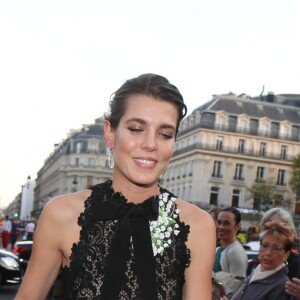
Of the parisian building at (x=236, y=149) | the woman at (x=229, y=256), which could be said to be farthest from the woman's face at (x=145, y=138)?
the parisian building at (x=236, y=149)

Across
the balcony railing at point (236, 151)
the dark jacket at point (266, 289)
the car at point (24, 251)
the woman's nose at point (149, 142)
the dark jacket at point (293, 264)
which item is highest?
the balcony railing at point (236, 151)

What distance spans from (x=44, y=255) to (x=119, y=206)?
0.33 meters

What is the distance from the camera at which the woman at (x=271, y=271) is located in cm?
467

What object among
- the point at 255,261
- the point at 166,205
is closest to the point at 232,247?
the point at 255,261

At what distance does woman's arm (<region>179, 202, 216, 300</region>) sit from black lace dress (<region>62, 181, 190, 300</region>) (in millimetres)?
26

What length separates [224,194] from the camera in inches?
2859

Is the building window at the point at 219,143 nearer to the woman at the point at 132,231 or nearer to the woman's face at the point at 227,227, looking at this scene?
the woman's face at the point at 227,227

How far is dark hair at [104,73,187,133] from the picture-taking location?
2.23 meters

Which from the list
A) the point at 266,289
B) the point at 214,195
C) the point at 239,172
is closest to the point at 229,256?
the point at 266,289

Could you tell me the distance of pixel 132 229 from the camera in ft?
7.14

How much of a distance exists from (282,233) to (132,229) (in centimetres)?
316

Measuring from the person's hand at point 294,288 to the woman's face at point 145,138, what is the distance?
2.52 metres

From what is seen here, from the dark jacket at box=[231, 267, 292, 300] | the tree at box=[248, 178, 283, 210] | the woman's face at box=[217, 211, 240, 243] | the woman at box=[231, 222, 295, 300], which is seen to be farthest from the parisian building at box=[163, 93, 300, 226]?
the dark jacket at box=[231, 267, 292, 300]

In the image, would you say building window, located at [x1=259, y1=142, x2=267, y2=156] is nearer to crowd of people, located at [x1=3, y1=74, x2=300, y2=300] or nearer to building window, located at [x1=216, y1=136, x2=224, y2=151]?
building window, located at [x1=216, y1=136, x2=224, y2=151]
